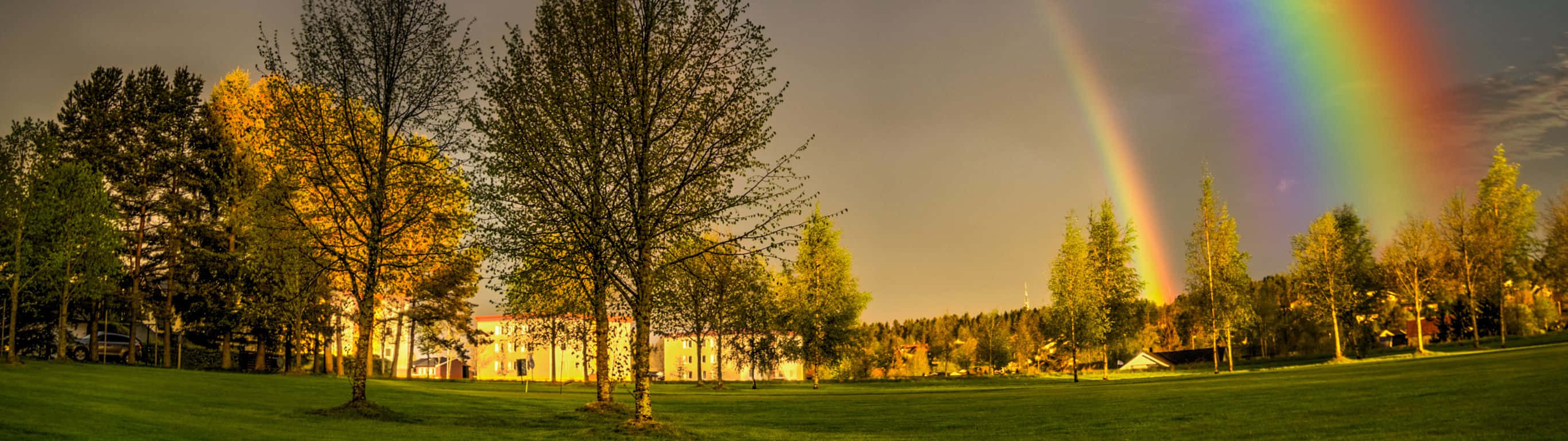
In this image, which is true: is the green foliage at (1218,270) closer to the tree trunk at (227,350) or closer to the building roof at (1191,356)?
the building roof at (1191,356)

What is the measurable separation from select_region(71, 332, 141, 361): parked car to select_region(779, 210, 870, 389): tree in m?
43.4

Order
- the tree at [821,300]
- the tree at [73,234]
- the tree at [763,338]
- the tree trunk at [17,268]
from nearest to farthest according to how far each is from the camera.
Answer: the tree trunk at [17,268], the tree at [73,234], the tree at [763,338], the tree at [821,300]

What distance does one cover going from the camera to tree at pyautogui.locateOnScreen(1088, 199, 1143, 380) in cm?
7781

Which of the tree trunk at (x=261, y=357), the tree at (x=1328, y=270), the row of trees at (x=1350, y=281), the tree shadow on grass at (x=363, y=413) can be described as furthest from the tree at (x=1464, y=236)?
the tree trunk at (x=261, y=357)

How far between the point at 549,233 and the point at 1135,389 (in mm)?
31526

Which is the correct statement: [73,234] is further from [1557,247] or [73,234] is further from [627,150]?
[1557,247]

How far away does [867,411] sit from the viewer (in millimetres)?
35469

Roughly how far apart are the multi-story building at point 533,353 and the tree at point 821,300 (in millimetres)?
13427

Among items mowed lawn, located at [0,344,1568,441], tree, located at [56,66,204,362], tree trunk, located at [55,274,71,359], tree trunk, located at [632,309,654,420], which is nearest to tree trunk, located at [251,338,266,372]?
tree, located at [56,66,204,362]

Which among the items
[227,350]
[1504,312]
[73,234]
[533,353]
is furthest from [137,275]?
[1504,312]

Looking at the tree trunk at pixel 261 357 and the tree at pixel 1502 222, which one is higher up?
the tree at pixel 1502 222

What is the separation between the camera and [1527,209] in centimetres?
6700

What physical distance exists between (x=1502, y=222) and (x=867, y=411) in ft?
200

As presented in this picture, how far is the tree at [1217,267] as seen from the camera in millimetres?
72188
